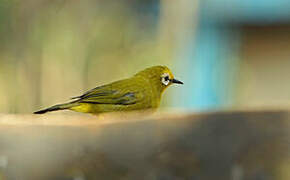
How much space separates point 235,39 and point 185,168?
6.84 metres

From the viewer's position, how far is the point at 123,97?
345cm

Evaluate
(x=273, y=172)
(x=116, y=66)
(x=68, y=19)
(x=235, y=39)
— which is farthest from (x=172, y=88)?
(x=273, y=172)

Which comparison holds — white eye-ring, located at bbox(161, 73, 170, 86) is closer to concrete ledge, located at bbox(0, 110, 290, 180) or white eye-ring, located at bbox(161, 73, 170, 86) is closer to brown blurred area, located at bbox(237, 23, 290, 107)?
concrete ledge, located at bbox(0, 110, 290, 180)

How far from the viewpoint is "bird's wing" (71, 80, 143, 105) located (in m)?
3.38

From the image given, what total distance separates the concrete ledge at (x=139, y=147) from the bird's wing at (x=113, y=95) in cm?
77

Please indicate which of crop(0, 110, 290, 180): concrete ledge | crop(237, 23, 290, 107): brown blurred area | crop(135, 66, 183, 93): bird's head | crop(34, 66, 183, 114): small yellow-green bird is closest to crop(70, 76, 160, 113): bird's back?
crop(34, 66, 183, 114): small yellow-green bird

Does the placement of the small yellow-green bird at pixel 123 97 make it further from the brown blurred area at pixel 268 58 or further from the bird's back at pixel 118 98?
the brown blurred area at pixel 268 58

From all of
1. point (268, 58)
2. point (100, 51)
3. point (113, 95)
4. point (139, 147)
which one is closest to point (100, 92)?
point (113, 95)

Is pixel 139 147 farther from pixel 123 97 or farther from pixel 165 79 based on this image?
pixel 165 79

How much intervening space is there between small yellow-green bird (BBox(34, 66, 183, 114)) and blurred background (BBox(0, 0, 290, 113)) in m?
1.88

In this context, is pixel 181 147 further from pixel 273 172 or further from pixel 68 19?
pixel 68 19

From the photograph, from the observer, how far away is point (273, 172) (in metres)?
2.70

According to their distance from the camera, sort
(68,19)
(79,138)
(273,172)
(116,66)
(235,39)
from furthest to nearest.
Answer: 1. (235,39)
2. (68,19)
3. (116,66)
4. (273,172)
5. (79,138)

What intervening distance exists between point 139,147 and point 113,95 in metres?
1.00
